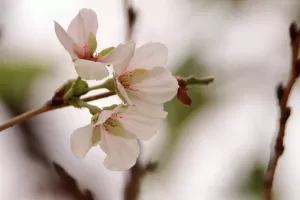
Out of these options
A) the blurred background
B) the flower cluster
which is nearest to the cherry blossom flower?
the flower cluster

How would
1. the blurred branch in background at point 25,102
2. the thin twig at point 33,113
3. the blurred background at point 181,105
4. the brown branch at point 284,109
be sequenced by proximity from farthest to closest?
the blurred background at point 181,105 < the blurred branch in background at point 25,102 < the brown branch at point 284,109 < the thin twig at point 33,113

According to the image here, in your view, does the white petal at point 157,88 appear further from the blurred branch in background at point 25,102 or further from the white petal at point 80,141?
the blurred branch in background at point 25,102

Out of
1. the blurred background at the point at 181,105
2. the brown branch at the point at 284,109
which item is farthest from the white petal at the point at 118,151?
the blurred background at the point at 181,105

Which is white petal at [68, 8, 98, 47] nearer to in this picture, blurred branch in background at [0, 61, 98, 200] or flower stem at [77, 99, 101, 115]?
flower stem at [77, 99, 101, 115]

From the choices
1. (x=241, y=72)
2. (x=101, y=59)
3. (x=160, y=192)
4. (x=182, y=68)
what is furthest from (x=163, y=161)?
(x=101, y=59)

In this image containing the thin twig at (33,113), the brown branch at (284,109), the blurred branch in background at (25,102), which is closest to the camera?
the thin twig at (33,113)

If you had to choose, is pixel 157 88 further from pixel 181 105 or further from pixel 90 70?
pixel 181 105
